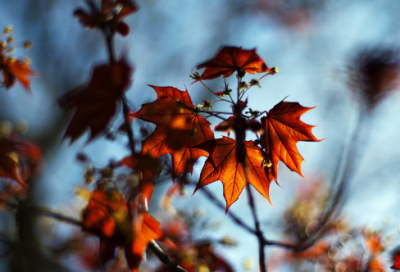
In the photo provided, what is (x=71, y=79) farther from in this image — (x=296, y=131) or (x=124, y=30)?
(x=296, y=131)

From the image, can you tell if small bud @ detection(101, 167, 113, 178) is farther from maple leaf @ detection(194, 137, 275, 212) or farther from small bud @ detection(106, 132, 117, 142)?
maple leaf @ detection(194, 137, 275, 212)

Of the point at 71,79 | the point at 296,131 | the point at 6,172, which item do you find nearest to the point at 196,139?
the point at 296,131

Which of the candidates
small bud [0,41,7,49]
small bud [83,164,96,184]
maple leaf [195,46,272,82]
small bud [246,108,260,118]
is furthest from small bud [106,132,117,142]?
small bud [0,41,7,49]

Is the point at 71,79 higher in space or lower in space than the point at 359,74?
higher

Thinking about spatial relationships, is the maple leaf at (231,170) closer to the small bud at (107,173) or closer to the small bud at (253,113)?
the small bud at (253,113)

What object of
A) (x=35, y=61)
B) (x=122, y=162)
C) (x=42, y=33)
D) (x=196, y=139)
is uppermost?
(x=42, y=33)

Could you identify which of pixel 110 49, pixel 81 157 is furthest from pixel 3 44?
pixel 110 49
